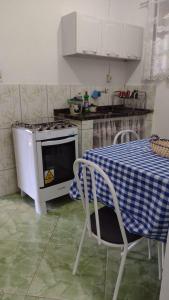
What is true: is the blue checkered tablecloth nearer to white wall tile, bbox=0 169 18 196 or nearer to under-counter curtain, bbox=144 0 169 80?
white wall tile, bbox=0 169 18 196

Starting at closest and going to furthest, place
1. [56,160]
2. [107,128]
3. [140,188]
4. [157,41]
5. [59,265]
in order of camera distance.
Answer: [140,188], [59,265], [56,160], [107,128], [157,41]

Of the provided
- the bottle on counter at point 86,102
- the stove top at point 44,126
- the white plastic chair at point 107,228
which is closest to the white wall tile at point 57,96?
the bottle on counter at point 86,102

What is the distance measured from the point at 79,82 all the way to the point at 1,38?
1.05 metres

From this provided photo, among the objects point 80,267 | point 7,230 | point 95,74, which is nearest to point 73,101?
point 95,74

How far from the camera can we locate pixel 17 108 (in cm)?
248

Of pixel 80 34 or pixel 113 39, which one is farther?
pixel 113 39

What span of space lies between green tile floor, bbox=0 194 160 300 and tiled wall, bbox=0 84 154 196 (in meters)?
0.57

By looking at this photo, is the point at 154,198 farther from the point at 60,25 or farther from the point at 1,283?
the point at 60,25

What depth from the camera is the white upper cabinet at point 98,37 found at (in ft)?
8.16

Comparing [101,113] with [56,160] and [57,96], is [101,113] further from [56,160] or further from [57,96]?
[56,160]

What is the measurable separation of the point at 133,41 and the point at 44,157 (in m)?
1.96

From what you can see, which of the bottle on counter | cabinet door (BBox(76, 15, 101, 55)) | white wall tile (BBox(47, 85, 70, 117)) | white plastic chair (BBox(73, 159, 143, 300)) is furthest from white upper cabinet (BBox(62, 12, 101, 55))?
white plastic chair (BBox(73, 159, 143, 300))

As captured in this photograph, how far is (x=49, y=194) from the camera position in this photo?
7.43ft

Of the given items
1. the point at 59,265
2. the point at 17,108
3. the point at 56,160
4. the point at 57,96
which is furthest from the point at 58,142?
the point at 59,265
